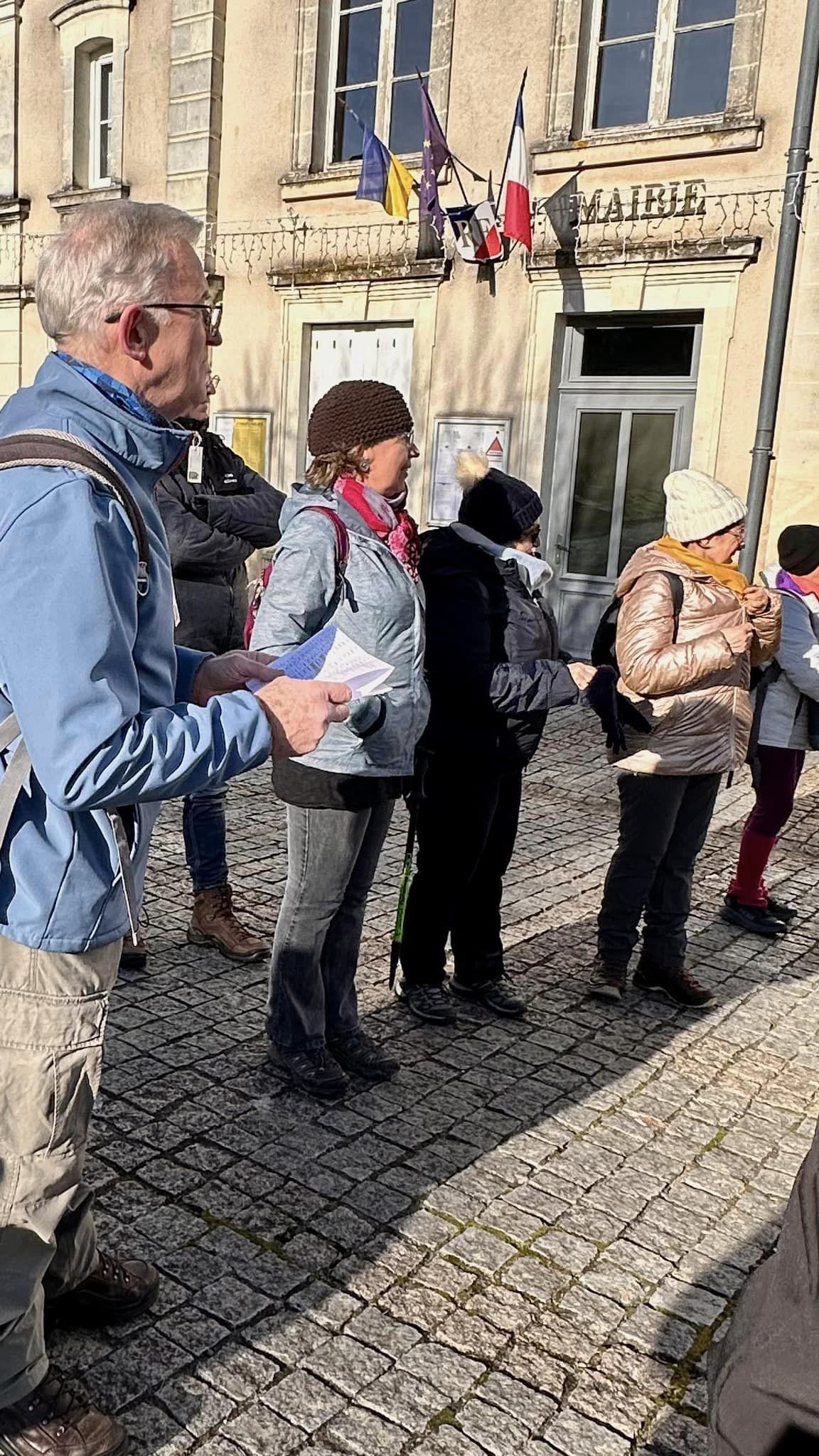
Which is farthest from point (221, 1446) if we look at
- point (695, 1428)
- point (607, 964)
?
point (607, 964)

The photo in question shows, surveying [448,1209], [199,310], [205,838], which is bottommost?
[448,1209]

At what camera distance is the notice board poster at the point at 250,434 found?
537 inches

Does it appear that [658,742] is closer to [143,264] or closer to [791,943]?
[791,943]

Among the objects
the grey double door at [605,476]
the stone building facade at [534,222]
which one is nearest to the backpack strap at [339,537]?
the stone building facade at [534,222]

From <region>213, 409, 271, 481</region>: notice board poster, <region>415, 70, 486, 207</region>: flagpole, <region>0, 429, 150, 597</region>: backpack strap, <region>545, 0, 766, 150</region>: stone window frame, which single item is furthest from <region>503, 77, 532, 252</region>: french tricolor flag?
<region>0, 429, 150, 597</region>: backpack strap

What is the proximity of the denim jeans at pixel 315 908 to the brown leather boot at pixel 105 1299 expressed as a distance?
1.02 m

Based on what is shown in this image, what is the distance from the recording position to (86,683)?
1787mm

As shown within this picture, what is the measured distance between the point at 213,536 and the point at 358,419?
3.51ft

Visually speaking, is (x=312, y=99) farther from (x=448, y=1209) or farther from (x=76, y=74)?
(x=448, y=1209)

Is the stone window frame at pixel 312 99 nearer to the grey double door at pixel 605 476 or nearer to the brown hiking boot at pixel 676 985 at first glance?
the grey double door at pixel 605 476

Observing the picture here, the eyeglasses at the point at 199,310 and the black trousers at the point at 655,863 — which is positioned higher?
the eyeglasses at the point at 199,310

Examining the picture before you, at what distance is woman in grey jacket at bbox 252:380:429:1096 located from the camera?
10.7ft

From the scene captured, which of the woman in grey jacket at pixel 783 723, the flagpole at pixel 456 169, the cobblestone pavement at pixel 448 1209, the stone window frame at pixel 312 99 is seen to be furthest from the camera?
the stone window frame at pixel 312 99

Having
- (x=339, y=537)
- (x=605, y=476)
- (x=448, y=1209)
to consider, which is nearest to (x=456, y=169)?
(x=605, y=476)
